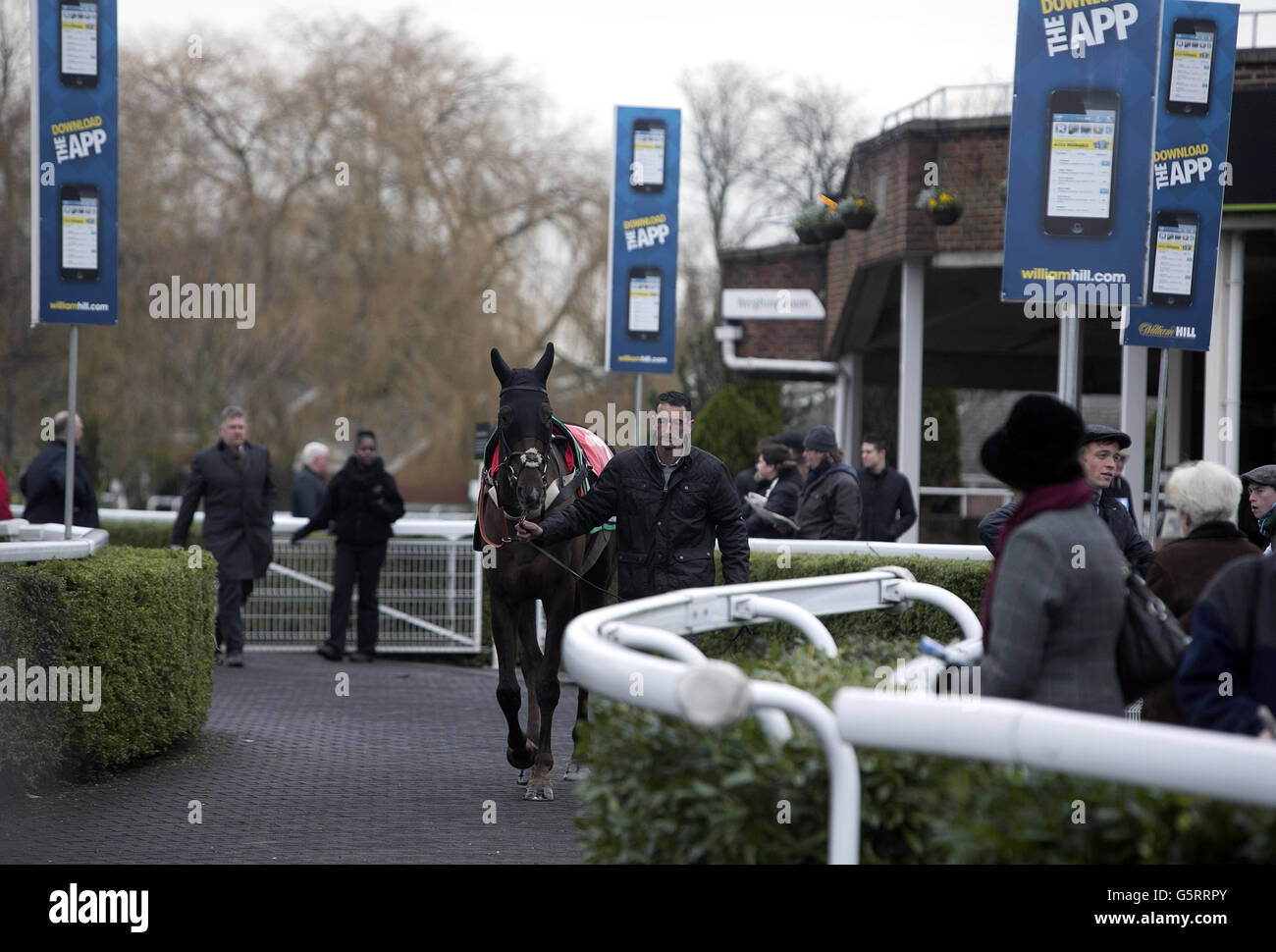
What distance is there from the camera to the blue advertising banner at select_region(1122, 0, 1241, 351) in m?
9.98

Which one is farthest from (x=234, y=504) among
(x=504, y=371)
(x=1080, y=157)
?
(x=1080, y=157)

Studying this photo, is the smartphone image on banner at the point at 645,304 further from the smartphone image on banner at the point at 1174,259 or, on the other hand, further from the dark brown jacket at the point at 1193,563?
the dark brown jacket at the point at 1193,563

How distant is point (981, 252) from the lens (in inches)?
635

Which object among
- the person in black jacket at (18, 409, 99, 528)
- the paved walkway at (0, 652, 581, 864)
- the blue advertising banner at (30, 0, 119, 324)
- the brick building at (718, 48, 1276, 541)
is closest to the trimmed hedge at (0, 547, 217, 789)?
the paved walkway at (0, 652, 581, 864)

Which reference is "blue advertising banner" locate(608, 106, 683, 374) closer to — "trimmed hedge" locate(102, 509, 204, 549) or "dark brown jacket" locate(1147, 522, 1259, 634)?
"trimmed hedge" locate(102, 509, 204, 549)

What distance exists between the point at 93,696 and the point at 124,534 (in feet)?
30.3

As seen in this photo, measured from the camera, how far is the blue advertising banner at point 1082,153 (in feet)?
27.8

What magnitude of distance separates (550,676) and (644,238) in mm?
5543

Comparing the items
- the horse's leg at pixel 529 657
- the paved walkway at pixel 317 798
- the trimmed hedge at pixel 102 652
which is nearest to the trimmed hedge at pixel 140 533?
the paved walkway at pixel 317 798

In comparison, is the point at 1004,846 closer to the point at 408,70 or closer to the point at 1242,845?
the point at 1242,845

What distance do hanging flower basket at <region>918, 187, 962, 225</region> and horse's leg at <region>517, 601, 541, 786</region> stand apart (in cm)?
879

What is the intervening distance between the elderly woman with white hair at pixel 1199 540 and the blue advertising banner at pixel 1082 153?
3679 mm

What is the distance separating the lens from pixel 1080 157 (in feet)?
28.1
